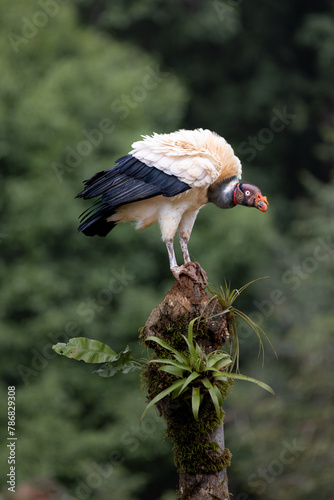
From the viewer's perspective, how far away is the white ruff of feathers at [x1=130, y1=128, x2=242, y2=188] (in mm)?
6133

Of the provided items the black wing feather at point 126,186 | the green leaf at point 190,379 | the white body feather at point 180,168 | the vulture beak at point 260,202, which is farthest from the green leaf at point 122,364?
the vulture beak at point 260,202

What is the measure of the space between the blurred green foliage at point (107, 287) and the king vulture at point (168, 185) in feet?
26.3

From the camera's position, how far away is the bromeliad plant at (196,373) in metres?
5.12

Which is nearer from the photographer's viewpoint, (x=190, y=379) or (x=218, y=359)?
(x=190, y=379)

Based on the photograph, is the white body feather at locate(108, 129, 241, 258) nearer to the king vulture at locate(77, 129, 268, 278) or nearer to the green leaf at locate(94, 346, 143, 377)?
the king vulture at locate(77, 129, 268, 278)

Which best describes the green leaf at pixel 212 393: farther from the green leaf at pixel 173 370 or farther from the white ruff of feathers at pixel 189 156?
the white ruff of feathers at pixel 189 156

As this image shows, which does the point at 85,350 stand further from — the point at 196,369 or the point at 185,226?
the point at 185,226

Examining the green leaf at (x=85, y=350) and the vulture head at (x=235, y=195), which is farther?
the vulture head at (x=235, y=195)

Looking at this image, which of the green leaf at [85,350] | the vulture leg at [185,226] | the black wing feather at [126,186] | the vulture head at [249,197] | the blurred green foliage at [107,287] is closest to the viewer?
the green leaf at [85,350]

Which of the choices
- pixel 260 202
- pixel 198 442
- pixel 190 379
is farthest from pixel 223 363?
pixel 260 202

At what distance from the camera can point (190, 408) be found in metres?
5.32

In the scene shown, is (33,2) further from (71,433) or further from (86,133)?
(71,433)

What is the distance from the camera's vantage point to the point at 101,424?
57.6 feet

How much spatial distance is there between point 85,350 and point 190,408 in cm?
96
